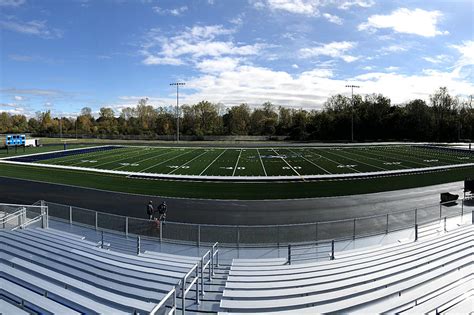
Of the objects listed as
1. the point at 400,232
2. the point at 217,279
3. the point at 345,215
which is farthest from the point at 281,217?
the point at 217,279

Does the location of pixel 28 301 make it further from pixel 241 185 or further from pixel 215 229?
pixel 241 185

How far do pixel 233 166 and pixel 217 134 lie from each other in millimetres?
83209

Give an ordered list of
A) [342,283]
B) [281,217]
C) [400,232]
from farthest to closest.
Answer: [281,217] → [400,232] → [342,283]

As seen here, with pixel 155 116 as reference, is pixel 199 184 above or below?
below

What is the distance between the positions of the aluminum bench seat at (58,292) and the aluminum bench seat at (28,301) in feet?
0.65

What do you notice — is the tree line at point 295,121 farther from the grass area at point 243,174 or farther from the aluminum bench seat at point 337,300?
the aluminum bench seat at point 337,300

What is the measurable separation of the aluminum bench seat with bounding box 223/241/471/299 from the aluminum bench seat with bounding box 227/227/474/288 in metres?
0.18

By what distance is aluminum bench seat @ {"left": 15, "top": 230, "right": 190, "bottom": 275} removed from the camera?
8.19 m

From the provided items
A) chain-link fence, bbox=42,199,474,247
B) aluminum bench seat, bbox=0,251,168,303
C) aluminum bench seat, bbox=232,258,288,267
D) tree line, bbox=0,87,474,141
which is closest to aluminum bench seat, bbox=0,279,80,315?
aluminum bench seat, bbox=0,251,168,303

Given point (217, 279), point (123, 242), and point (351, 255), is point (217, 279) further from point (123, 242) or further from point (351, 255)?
point (123, 242)

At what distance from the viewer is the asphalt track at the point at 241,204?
19.3m

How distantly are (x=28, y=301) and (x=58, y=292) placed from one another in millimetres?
479

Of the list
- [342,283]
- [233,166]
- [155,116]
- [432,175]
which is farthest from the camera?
[155,116]

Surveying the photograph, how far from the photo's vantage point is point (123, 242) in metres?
12.6
